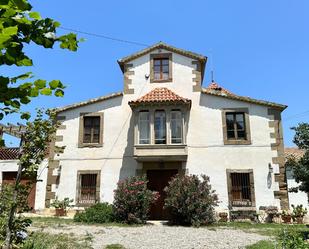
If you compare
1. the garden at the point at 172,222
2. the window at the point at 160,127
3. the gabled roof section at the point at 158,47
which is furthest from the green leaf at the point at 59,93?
the gabled roof section at the point at 158,47

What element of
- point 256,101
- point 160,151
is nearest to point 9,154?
point 160,151

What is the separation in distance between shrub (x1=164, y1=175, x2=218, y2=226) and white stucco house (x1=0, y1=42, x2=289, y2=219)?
1938mm

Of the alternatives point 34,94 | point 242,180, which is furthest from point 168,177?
point 34,94

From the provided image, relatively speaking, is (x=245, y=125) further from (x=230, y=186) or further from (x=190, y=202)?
(x=190, y=202)

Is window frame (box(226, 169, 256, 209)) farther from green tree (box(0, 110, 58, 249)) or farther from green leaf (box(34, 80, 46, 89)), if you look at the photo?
green leaf (box(34, 80, 46, 89))

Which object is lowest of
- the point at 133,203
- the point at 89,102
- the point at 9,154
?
the point at 133,203

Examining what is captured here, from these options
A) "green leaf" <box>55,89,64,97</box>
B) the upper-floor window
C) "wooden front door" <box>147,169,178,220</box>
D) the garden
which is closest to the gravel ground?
the garden

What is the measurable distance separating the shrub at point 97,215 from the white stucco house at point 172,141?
1.49 metres

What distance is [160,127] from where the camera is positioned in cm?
1691

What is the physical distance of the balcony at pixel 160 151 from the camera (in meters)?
16.1

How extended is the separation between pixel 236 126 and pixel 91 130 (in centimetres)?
762

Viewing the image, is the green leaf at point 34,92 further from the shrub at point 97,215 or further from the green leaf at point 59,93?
the shrub at point 97,215

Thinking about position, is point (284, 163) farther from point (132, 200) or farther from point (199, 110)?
point (132, 200)

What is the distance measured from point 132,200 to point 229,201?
4.91 m
